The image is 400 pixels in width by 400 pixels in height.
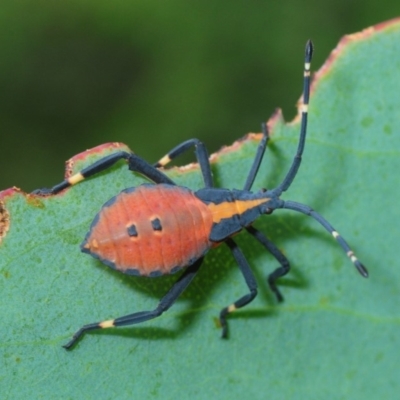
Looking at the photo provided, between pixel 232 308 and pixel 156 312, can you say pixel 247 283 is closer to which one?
pixel 232 308

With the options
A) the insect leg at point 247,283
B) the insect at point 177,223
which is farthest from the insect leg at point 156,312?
the insect leg at point 247,283

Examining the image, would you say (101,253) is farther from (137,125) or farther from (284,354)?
(137,125)

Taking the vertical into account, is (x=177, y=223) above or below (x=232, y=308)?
above

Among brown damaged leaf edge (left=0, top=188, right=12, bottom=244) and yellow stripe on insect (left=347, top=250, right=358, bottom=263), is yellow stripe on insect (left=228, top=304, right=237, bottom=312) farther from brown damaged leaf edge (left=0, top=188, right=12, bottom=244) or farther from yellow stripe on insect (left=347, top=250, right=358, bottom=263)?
brown damaged leaf edge (left=0, top=188, right=12, bottom=244)

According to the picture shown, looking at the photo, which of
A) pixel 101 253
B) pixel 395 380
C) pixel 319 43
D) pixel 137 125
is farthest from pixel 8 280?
pixel 319 43

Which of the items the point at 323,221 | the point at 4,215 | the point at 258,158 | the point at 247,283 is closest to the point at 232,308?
the point at 247,283

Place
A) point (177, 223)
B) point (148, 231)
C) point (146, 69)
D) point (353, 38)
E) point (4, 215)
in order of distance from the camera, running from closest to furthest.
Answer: point (4, 215) → point (148, 231) → point (177, 223) → point (353, 38) → point (146, 69)
